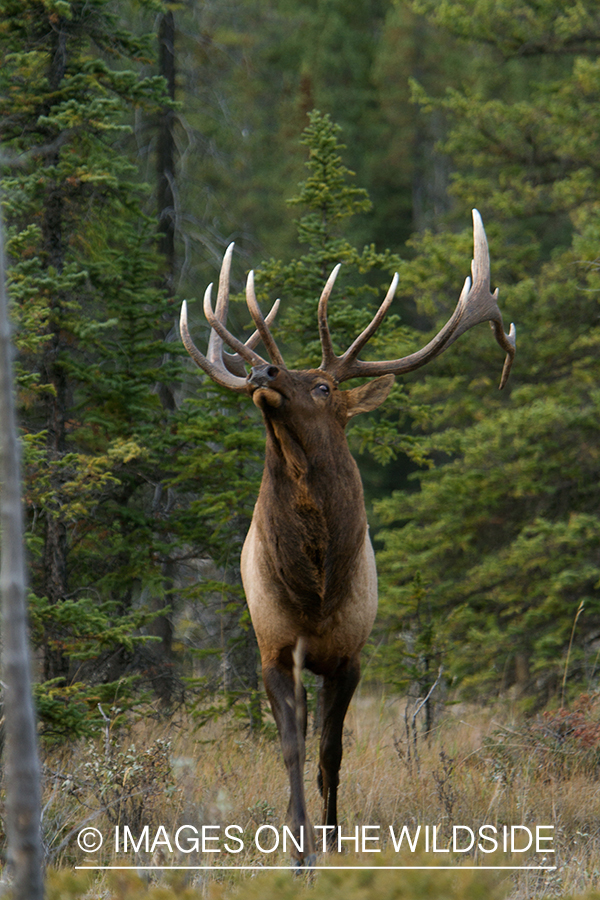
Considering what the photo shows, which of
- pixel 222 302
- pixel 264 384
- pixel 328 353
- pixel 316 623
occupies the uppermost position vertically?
pixel 222 302

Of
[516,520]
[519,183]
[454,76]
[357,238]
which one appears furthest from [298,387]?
[454,76]

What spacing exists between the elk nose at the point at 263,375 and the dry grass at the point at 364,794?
1660mm

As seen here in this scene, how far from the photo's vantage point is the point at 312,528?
176 inches

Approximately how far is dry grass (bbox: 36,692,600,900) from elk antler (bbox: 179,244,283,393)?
6.39 ft

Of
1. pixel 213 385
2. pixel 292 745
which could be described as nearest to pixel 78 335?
pixel 213 385

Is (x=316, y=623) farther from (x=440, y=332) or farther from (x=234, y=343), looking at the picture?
(x=440, y=332)

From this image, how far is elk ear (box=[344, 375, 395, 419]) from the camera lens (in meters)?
4.97

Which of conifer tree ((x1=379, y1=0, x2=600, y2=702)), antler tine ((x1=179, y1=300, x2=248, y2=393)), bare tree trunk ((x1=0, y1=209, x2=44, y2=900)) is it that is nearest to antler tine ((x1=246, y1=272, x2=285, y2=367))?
antler tine ((x1=179, y1=300, x2=248, y2=393))

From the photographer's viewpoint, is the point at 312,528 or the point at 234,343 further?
the point at 234,343

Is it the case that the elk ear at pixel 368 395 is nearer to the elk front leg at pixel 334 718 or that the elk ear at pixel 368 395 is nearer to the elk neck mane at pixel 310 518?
the elk neck mane at pixel 310 518

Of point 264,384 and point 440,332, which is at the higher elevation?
point 440,332

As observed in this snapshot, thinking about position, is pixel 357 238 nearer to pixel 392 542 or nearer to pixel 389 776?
pixel 392 542

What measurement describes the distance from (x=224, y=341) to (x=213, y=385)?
114 inches

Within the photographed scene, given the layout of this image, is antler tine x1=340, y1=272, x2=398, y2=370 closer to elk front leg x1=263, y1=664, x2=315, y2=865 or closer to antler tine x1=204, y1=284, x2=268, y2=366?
antler tine x1=204, y1=284, x2=268, y2=366
